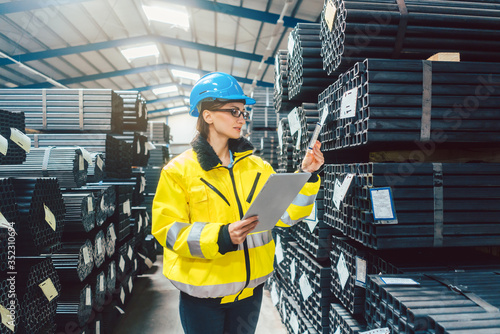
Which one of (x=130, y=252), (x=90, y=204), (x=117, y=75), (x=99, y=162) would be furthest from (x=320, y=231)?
(x=117, y=75)

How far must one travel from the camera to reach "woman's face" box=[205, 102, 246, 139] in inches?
86.4

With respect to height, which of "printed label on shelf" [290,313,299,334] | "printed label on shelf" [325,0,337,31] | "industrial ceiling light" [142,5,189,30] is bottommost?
"printed label on shelf" [290,313,299,334]

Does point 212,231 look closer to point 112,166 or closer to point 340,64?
point 340,64

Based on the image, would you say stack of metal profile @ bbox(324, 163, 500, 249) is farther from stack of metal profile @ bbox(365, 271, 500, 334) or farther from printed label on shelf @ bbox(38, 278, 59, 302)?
printed label on shelf @ bbox(38, 278, 59, 302)

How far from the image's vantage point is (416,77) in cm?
218

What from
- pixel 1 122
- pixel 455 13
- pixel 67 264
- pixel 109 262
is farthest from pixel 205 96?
pixel 109 262

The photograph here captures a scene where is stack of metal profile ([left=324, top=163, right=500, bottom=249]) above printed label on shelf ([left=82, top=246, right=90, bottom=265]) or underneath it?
above

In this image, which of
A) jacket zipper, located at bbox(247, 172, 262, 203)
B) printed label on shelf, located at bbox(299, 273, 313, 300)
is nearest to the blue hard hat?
jacket zipper, located at bbox(247, 172, 262, 203)

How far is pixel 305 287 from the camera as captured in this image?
3.58 metres

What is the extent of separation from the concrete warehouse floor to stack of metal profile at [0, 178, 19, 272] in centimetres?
291

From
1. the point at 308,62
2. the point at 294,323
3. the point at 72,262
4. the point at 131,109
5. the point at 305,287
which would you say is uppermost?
the point at 308,62

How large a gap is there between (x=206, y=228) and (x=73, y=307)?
2473 mm

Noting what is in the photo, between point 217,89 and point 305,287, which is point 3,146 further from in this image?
point 305,287

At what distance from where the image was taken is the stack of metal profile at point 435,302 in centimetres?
149
